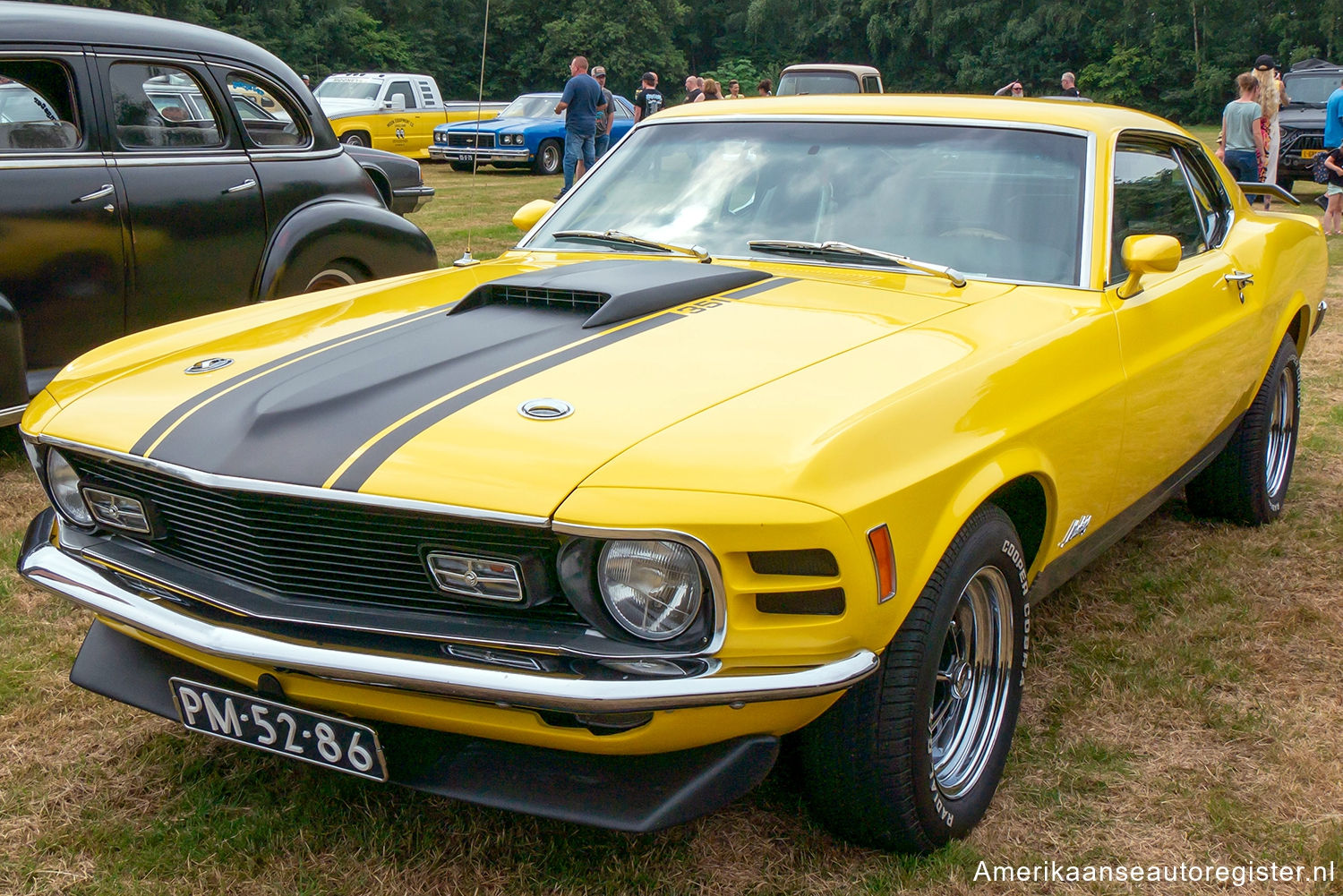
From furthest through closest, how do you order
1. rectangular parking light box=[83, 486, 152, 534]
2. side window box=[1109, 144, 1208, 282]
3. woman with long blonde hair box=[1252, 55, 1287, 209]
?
woman with long blonde hair box=[1252, 55, 1287, 209]
side window box=[1109, 144, 1208, 282]
rectangular parking light box=[83, 486, 152, 534]

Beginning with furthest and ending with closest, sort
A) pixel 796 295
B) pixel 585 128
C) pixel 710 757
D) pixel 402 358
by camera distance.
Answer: pixel 585 128, pixel 796 295, pixel 402 358, pixel 710 757

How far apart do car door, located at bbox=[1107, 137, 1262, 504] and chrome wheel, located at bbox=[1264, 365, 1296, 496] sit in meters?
0.57

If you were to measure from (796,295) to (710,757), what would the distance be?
52.1 inches

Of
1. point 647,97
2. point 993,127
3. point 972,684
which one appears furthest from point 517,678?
point 647,97

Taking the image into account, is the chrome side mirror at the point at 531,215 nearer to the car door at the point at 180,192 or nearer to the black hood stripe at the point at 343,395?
the black hood stripe at the point at 343,395

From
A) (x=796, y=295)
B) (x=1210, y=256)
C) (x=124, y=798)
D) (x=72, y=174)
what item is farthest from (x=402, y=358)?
(x=72, y=174)

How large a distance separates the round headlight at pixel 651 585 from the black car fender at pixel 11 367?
138 inches

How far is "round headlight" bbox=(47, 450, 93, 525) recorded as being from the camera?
102 inches

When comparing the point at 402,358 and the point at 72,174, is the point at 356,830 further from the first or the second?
the point at 72,174

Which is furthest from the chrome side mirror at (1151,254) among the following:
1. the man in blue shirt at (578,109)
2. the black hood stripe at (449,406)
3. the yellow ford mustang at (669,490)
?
the man in blue shirt at (578,109)

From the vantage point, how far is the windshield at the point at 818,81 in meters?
20.9

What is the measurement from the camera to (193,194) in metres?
5.30

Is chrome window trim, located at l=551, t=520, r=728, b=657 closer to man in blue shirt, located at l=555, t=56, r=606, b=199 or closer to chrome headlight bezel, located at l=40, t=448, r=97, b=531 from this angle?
chrome headlight bezel, located at l=40, t=448, r=97, b=531

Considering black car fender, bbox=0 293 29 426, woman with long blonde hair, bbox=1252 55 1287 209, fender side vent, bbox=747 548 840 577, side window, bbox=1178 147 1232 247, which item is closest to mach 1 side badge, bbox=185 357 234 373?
fender side vent, bbox=747 548 840 577
